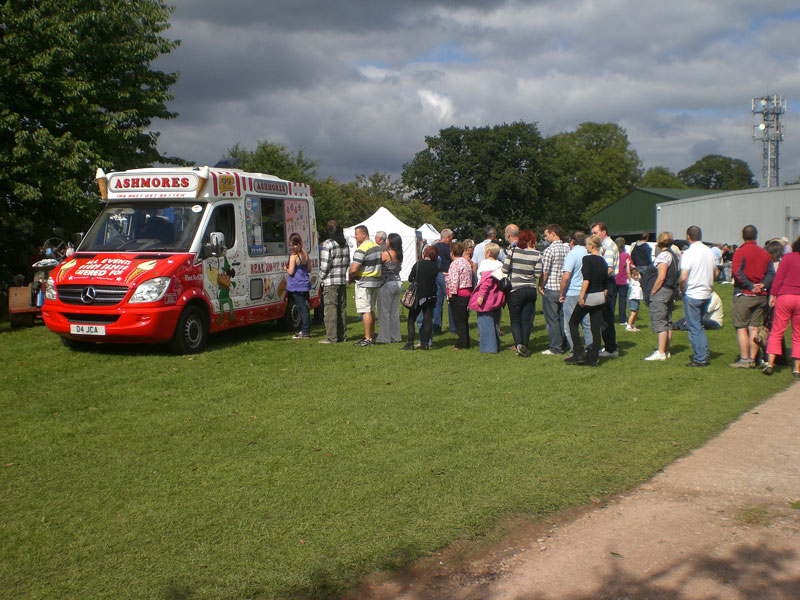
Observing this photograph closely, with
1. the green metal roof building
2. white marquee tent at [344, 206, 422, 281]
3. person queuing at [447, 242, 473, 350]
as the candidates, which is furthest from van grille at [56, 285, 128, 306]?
the green metal roof building

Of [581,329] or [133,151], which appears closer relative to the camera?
[581,329]

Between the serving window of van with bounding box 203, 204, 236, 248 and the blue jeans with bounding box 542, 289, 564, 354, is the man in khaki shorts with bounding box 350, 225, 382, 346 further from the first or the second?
the blue jeans with bounding box 542, 289, 564, 354

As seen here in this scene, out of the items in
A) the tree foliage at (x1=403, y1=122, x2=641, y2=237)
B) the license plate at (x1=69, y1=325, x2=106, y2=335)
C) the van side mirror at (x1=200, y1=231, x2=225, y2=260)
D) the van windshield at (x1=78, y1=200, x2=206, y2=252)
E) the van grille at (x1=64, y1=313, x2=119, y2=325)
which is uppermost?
the tree foliage at (x1=403, y1=122, x2=641, y2=237)

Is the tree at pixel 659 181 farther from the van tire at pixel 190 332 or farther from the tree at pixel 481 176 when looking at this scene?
the van tire at pixel 190 332

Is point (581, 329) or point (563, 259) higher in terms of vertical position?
point (563, 259)

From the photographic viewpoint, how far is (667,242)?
10.3 meters

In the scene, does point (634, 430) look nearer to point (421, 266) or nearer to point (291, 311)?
point (421, 266)

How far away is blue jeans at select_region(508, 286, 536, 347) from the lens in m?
10.9

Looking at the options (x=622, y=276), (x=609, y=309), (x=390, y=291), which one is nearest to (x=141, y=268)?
(x=390, y=291)

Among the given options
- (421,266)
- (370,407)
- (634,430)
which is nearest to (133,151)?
(421,266)

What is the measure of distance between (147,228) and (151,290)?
1434 millimetres

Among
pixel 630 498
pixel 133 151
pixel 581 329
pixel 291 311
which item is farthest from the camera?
pixel 133 151

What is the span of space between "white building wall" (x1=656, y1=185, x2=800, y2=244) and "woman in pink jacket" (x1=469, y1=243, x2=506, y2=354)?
18.0 m

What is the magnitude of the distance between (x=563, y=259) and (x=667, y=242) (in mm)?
1486
